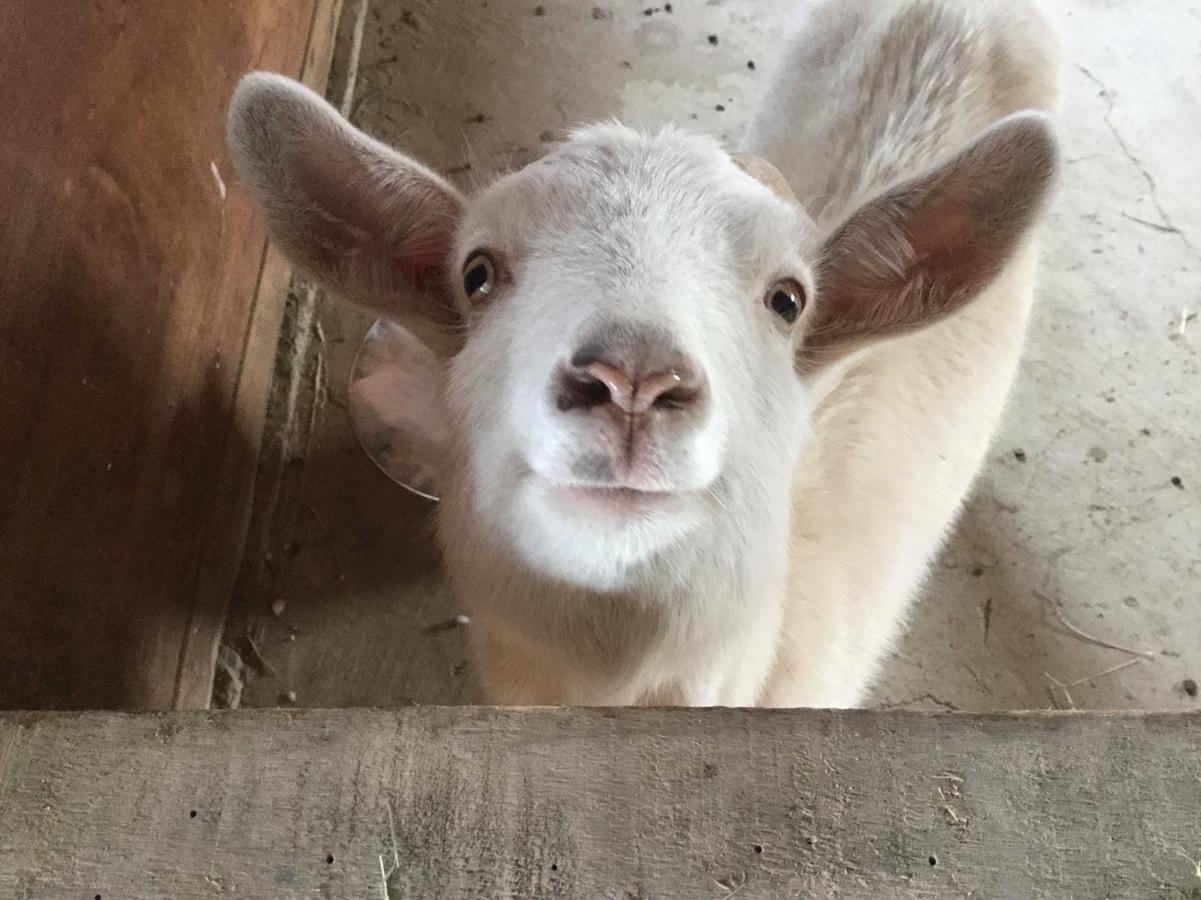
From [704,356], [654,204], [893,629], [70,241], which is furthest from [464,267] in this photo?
[893,629]

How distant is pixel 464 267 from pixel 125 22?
1168mm

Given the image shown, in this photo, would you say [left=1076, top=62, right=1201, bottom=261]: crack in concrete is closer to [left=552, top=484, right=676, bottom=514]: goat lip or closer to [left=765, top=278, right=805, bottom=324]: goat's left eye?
[left=765, top=278, right=805, bottom=324]: goat's left eye

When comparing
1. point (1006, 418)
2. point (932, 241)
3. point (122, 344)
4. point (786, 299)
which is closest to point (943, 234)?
point (932, 241)

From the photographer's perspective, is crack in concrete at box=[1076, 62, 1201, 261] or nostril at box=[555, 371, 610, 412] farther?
crack in concrete at box=[1076, 62, 1201, 261]

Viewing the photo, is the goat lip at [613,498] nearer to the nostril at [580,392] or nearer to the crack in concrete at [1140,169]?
the nostril at [580,392]

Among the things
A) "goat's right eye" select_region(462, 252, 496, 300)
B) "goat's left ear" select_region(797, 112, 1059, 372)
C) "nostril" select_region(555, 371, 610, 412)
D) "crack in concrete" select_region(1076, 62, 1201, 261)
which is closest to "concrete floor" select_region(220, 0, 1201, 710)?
"crack in concrete" select_region(1076, 62, 1201, 261)

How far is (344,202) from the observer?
6.07 ft

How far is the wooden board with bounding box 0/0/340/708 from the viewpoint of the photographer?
1.85 metres

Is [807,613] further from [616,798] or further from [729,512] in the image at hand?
[616,798]

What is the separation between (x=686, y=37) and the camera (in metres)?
4.36

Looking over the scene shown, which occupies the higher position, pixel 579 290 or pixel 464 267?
pixel 579 290

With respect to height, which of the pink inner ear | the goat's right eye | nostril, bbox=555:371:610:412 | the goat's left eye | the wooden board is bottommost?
the wooden board

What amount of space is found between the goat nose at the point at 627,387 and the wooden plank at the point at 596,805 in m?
0.46

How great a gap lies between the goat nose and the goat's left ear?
77cm
